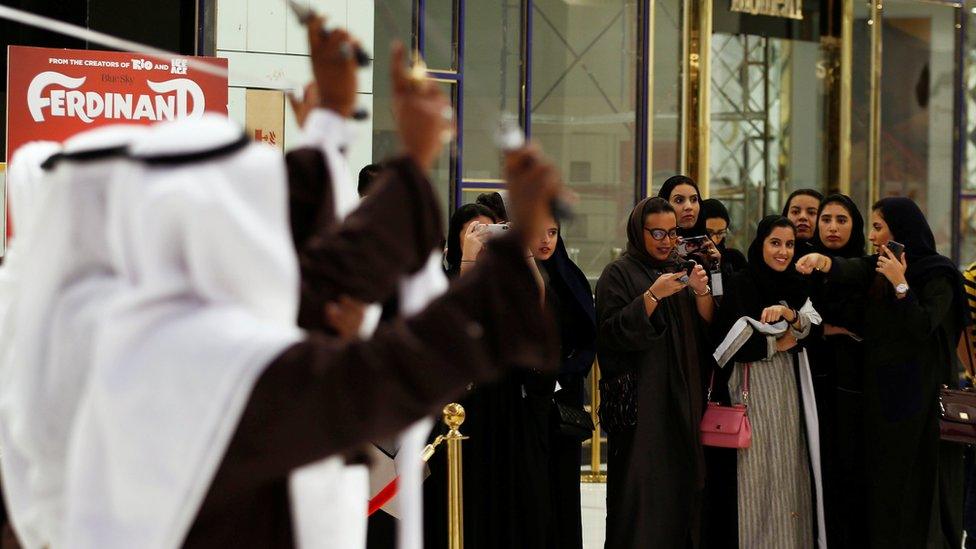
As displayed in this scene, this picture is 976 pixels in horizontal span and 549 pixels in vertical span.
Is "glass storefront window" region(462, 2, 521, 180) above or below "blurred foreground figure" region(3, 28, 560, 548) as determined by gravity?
above

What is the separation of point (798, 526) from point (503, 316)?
3698 millimetres

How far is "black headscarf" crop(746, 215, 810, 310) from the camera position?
16.6ft

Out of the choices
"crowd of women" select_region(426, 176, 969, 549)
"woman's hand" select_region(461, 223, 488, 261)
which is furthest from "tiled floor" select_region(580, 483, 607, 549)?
"woman's hand" select_region(461, 223, 488, 261)

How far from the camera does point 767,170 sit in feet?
29.2

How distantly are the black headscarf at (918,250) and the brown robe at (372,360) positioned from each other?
12.4 feet

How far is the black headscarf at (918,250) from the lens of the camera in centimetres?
513

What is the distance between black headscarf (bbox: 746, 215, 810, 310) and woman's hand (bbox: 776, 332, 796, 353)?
0.16 metres

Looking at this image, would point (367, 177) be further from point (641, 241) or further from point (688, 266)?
point (688, 266)

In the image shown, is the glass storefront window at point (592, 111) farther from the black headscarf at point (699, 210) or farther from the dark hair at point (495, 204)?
the dark hair at point (495, 204)

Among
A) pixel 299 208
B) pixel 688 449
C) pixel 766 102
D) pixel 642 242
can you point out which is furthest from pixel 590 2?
pixel 299 208

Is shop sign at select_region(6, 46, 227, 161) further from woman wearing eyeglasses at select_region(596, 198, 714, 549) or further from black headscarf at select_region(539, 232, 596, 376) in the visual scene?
woman wearing eyeglasses at select_region(596, 198, 714, 549)

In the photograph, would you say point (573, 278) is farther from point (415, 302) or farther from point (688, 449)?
point (415, 302)

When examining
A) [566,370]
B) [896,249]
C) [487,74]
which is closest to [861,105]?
[487,74]

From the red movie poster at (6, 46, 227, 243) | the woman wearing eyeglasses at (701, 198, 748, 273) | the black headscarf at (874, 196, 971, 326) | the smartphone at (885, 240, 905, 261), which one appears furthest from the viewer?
the woman wearing eyeglasses at (701, 198, 748, 273)
